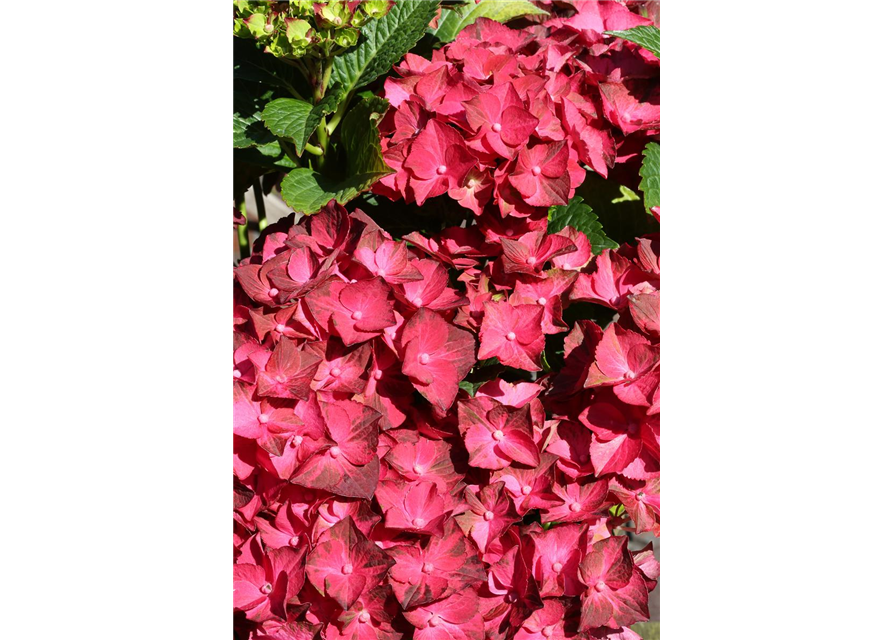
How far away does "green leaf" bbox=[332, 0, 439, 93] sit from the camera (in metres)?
1.17

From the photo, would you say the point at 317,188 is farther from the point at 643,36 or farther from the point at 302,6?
the point at 643,36

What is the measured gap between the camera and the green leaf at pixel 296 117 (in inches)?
41.4

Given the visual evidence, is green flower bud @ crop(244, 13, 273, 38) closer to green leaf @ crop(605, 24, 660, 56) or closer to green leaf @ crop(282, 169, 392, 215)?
green leaf @ crop(282, 169, 392, 215)

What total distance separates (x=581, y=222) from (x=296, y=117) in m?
0.40

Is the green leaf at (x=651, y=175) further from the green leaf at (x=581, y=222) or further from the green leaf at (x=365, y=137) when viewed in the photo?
the green leaf at (x=365, y=137)

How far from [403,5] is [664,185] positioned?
510 mm

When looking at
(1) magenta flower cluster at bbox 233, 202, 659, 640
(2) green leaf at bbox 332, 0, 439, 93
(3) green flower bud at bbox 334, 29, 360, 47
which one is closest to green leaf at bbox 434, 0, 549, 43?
(2) green leaf at bbox 332, 0, 439, 93

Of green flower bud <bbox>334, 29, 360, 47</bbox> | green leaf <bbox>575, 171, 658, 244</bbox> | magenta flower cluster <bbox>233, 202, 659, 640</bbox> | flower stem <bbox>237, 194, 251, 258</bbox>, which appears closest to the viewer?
magenta flower cluster <bbox>233, 202, 659, 640</bbox>

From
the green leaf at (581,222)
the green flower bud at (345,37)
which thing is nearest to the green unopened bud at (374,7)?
the green flower bud at (345,37)

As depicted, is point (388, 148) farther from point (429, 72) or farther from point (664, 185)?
point (664, 185)

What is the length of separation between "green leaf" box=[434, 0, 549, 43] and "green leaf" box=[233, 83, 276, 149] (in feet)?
0.98

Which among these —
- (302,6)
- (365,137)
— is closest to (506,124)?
(365,137)

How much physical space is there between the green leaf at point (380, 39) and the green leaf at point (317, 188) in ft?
0.47

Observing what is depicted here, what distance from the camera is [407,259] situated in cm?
100
